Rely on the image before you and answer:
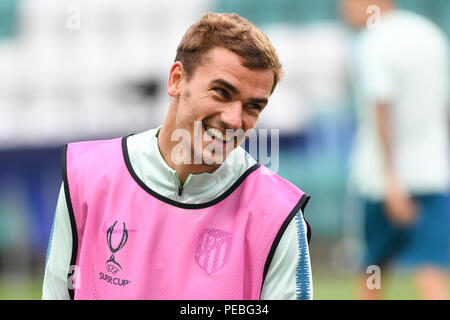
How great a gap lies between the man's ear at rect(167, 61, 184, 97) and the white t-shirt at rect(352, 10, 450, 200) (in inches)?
104

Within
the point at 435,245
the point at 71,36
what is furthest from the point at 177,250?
the point at 71,36

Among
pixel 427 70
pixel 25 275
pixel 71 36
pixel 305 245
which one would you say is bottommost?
pixel 25 275

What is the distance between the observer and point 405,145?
507cm

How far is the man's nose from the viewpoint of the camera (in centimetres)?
235

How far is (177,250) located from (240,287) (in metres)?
0.21

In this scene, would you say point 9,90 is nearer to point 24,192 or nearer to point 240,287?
point 24,192

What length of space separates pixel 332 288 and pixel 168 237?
503 cm

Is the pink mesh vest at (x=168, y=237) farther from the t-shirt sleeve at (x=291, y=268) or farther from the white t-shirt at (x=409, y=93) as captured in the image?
the white t-shirt at (x=409, y=93)

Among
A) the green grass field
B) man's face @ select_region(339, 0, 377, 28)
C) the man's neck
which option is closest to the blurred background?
the green grass field

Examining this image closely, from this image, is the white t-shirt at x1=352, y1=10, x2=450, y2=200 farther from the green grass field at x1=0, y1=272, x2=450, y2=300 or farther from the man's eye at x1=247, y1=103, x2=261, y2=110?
the man's eye at x1=247, y1=103, x2=261, y2=110

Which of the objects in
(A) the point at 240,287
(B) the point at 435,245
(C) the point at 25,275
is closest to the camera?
(A) the point at 240,287

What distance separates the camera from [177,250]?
Result: 244 centimetres

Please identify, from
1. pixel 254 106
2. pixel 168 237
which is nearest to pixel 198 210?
pixel 168 237

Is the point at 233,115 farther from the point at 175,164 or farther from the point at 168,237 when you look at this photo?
the point at 168,237
